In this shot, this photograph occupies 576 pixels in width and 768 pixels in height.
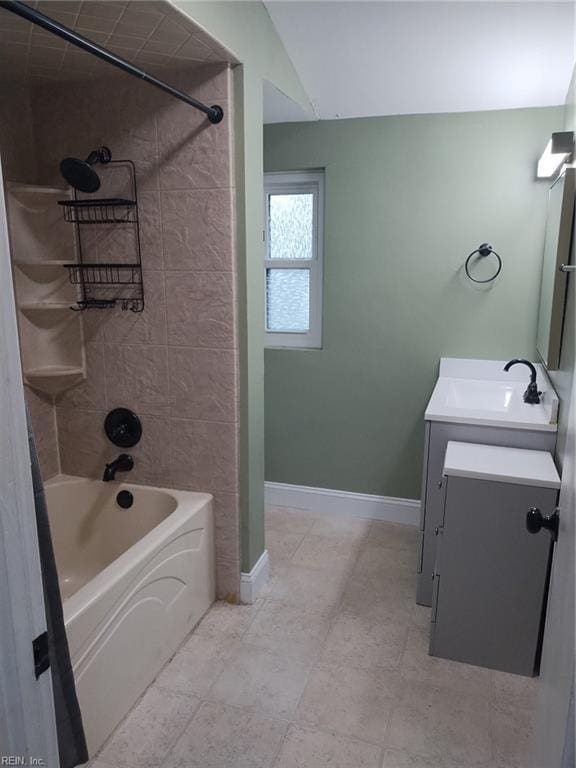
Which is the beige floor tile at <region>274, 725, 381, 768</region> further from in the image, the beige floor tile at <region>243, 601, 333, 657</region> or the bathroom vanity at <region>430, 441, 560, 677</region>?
the bathroom vanity at <region>430, 441, 560, 677</region>

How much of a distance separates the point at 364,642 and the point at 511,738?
0.61 m

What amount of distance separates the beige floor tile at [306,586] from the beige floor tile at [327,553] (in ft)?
0.16

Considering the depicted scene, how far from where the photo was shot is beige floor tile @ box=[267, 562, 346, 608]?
8.05 ft

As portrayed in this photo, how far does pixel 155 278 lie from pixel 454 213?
5.18 ft

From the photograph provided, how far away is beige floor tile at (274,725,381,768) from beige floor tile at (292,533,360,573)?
1.00 m

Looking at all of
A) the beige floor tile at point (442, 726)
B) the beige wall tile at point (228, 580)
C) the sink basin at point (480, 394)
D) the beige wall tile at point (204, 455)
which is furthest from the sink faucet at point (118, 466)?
the sink basin at point (480, 394)

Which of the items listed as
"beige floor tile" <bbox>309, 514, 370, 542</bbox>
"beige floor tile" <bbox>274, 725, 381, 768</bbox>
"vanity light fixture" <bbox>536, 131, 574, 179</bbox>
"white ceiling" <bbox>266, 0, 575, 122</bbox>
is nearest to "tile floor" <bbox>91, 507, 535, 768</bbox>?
"beige floor tile" <bbox>274, 725, 381, 768</bbox>

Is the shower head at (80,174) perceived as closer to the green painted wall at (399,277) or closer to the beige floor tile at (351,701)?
the green painted wall at (399,277)

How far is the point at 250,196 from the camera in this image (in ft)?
6.88

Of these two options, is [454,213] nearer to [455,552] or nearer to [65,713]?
[455,552]

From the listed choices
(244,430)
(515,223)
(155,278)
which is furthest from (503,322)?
(155,278)

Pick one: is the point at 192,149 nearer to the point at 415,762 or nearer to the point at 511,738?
the point at 415,762

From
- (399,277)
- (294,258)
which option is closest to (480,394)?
(399,277)

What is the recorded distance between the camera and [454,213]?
9.10ft
